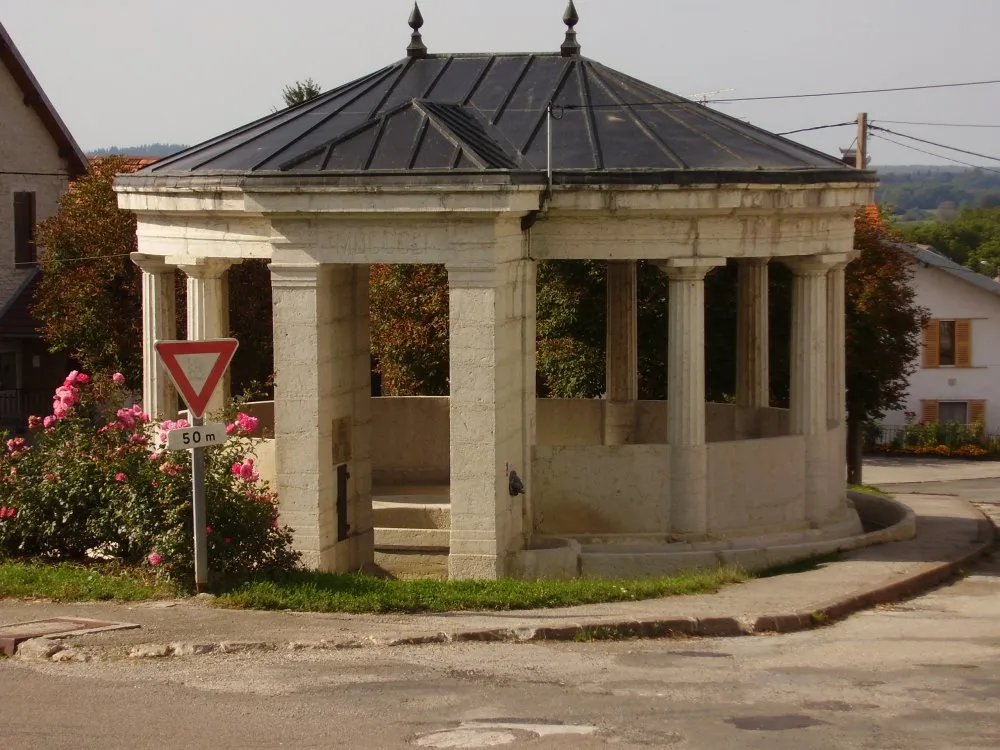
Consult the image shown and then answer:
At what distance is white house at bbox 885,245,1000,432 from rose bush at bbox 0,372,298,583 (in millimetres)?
40961

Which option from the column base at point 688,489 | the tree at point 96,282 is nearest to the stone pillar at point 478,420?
the column base at point 688,489

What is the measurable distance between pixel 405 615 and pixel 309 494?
2.99 meters

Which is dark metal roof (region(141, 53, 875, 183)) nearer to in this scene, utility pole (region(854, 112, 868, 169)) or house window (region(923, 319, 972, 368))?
utility pole (region(854, 112, 868, 169))

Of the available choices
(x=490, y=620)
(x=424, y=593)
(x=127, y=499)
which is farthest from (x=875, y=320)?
(x=127, y=499)

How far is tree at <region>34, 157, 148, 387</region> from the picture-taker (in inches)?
1314

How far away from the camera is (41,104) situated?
40.0 m

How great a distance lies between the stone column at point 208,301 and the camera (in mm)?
18875

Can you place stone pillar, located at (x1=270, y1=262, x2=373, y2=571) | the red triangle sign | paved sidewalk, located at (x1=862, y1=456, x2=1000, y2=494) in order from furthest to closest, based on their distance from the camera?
paved sidewalk, located at (x1=862, y1=456, x2=1000, y2=494) → stone pillar, located at (x1=270, y1=262, x2=373, y2=571) → the red triangle sign

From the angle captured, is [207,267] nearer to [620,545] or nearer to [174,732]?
[620,545]

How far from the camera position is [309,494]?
1600 centimetres

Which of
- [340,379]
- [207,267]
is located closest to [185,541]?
[340,379]

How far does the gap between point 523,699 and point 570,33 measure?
12.6 metres

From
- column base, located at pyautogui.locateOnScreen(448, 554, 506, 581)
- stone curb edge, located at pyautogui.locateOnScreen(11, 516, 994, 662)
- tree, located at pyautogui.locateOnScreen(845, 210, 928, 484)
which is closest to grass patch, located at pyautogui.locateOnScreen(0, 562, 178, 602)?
stone curb edge, located at pyautogui.locateOnScreen(11, 516, 994, 662)

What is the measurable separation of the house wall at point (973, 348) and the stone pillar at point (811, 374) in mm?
34388
